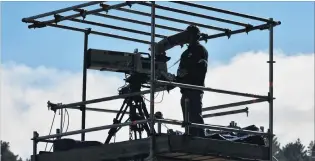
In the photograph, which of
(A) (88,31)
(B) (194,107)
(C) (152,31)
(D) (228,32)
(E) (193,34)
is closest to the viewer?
(C) (152,31)

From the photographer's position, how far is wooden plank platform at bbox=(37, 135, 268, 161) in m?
21.6

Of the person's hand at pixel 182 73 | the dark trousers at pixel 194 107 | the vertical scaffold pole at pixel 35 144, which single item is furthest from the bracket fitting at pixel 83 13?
the vertical scaffold pole at pixel 35 144

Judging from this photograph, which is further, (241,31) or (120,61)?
(241,31)

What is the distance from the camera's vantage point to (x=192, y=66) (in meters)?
22.8

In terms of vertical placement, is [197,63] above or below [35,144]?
above

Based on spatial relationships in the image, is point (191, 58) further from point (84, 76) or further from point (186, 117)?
point (84, 76)

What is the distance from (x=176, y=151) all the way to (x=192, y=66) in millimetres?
2041

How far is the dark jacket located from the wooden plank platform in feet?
4.33

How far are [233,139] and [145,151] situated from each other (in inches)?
80.2

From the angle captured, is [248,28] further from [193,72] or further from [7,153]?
[7,153]

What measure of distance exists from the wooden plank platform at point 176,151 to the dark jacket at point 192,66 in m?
1.32

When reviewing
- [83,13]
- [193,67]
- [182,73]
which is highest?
[83,13]

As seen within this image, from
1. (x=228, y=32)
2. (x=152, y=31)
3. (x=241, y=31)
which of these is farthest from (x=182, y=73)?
(x=228, y=32)

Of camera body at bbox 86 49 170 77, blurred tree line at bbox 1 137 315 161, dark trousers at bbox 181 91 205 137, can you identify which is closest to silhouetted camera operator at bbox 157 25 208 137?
dark trousers at bbox 181 91 205 137
